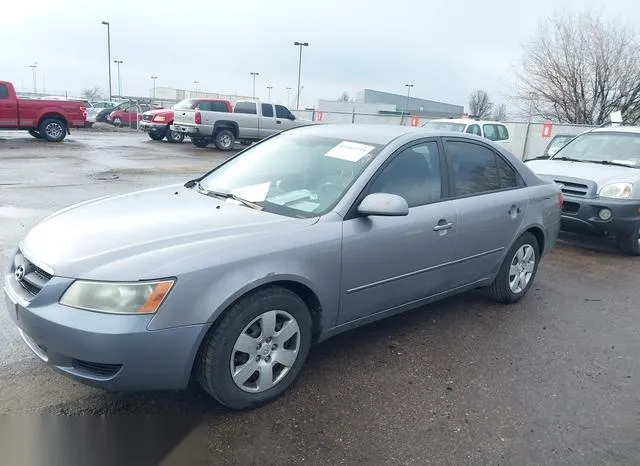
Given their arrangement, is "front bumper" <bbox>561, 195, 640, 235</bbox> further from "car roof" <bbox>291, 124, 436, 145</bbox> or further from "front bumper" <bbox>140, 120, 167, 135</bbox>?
"front bumper" <bbox>140, 120, 167, 135</bbox>

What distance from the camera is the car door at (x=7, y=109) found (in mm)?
17031

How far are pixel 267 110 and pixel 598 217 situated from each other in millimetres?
15286

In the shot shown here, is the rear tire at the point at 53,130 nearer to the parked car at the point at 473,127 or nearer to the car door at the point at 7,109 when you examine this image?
the car door at the point at 7,109

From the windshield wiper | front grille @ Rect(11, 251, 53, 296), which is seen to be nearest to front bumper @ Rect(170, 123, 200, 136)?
the windshield wiper

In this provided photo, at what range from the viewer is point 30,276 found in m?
2.86

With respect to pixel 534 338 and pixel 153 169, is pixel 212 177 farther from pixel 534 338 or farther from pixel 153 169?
pixel 153 169

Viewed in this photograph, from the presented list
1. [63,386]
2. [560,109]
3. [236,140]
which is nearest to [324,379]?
[63,386]

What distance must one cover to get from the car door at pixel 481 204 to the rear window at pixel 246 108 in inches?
636

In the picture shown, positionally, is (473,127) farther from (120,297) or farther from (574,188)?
(120,297)

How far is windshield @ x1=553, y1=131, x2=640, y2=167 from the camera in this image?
762cm

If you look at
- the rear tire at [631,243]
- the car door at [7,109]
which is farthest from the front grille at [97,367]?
the car door at [7,109]

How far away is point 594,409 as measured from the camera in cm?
324

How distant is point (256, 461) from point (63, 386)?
1.32 meters

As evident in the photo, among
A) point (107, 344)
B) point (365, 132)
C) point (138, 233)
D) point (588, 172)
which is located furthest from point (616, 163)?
point (107, 344)
